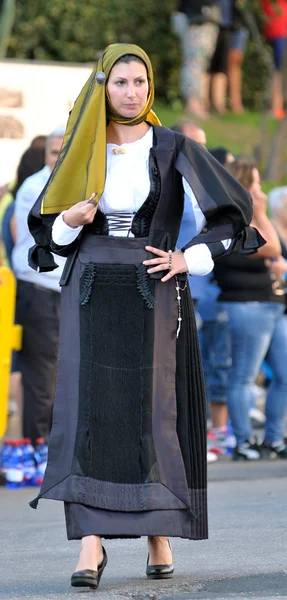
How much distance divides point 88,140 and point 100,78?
0.23 meters

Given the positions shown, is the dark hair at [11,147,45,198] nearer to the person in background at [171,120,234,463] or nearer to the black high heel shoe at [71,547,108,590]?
the person in background at [171,120,234,463]

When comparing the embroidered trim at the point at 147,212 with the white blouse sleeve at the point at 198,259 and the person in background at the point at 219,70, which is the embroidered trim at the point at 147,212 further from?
the person in background at the point at 219,70

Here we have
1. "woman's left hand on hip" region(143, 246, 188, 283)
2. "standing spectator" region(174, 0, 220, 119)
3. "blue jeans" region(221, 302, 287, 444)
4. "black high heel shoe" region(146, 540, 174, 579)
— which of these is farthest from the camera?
"standing spectator" region(174, 0, 220, 119)

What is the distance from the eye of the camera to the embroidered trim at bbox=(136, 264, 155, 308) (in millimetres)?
5625

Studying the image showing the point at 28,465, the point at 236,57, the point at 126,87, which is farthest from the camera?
the point at 236,57

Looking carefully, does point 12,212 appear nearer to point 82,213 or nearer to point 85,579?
point 82,213

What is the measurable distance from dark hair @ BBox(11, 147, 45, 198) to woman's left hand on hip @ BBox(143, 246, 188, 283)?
12.7ft

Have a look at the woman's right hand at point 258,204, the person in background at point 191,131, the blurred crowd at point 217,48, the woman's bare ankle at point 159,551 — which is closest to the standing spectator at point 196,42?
the blurred crowd at point 217,48

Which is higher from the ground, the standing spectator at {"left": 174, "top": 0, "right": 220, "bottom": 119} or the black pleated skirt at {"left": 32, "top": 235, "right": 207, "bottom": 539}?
the standing spectator at {"left": 174, "top": 0, "right": 220, "bottom": 119}

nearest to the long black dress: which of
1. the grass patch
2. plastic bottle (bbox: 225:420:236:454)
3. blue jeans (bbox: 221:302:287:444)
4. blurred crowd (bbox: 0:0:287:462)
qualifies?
blurred crowd (bbox: 0:0:287:462)

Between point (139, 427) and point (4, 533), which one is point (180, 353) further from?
point (4, 533)

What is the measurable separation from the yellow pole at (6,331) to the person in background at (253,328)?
1.40m

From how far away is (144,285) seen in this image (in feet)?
18.5

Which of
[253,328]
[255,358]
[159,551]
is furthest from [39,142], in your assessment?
[159,551]
